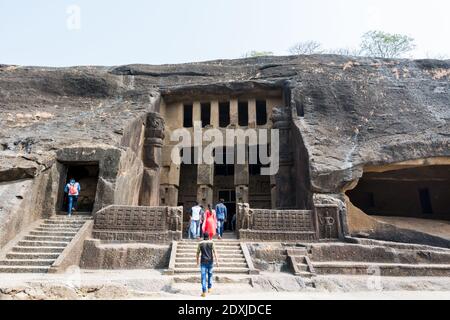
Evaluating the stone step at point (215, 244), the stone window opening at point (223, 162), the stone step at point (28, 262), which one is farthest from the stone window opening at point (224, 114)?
the stone step at point (28, 262)

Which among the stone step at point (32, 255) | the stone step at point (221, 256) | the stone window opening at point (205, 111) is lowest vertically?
the stone step at point (221, 256)

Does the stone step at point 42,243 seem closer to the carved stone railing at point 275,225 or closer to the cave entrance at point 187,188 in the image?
the carved stone railing at point 275,225

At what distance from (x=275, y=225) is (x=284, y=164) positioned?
4.07 meters

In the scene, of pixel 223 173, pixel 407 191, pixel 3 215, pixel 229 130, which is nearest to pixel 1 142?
pixel 3 215

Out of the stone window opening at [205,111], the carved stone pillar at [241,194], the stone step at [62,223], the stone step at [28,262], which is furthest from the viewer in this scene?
the stone window opening at [205,111]

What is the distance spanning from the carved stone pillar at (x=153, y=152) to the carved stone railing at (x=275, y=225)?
5.16 m

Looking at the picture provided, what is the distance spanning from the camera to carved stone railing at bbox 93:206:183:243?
894 cm

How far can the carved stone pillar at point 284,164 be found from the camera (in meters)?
12.4

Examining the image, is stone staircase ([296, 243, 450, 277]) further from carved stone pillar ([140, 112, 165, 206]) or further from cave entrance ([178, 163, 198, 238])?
cave entrance ([178, 163, 198, 238])

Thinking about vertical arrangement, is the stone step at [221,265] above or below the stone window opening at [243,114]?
below

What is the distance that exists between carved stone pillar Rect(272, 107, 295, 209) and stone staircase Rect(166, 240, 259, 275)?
4.25 metres

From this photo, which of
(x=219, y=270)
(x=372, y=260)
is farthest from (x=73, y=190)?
(x=372, y=260)

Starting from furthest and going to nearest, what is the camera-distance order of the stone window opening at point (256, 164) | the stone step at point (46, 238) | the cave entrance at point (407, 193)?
the stone window opening at point (256, 164)
the cave entrance at point (407, 193)
the stone step at point (46, 238)

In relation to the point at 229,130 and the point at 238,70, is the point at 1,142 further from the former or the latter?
the point at 238,70
